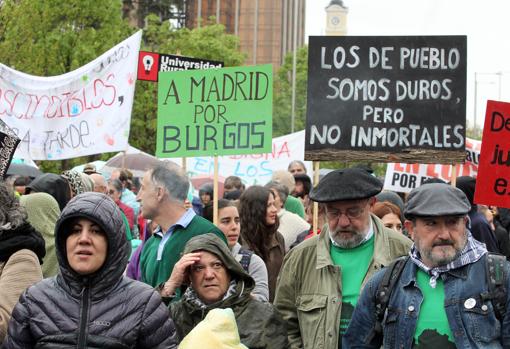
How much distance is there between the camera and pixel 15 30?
23.1 meters

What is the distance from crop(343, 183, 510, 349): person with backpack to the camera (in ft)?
14.9

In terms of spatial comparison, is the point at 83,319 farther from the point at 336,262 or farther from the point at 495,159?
the point at 495,159

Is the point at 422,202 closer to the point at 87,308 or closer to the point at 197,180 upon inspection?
the point at 87,308

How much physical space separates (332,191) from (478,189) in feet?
6.20

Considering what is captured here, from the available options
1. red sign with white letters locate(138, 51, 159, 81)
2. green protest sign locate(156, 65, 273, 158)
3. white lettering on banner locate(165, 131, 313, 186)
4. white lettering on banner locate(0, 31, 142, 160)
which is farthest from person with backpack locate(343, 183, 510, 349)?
white lettering on banner locate(165, 131, 313, 186)

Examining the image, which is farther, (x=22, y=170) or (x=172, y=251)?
(x=22, y=170)

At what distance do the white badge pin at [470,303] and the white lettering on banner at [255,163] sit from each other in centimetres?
1467

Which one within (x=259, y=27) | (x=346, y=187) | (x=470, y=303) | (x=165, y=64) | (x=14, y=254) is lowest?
(x=470, y=303)

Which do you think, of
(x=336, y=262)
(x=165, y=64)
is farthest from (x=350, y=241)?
(x=165, y=64)

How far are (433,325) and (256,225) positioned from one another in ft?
12.1

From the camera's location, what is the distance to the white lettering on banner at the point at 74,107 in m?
12.0

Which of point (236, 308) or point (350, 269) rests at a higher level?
point (350, 269)

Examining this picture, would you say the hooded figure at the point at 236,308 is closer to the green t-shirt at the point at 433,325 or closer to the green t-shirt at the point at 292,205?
the green t-shirt at the point at 433,325

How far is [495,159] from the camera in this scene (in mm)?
7188
